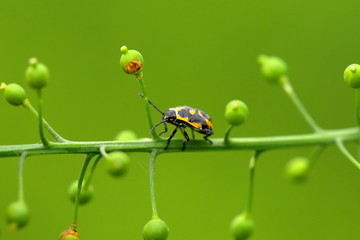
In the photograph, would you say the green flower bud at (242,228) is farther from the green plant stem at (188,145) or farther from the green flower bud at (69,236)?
the green flower bud at (69,236)

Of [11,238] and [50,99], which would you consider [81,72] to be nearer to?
[50,99]

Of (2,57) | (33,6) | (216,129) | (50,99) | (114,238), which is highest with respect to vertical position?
(33,6)

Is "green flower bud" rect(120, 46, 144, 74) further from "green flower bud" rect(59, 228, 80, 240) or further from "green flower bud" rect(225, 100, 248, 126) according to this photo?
"green flower bud" rect(59, 228, 80, 240)

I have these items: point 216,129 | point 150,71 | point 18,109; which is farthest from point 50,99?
point 216,129

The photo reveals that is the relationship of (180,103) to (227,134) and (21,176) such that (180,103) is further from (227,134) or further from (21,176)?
(21,176)

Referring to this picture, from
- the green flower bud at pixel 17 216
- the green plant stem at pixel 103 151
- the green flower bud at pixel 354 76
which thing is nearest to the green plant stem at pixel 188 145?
the green plant stem at pixel 103 151

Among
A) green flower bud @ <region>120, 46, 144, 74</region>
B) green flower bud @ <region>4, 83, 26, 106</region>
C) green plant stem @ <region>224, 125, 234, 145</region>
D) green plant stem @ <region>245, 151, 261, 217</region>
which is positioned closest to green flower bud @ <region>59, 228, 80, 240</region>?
green flower bud @ <region>4, 83, 26, 106</region>

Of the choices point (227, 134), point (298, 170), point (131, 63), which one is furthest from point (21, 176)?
point (298, 170)
